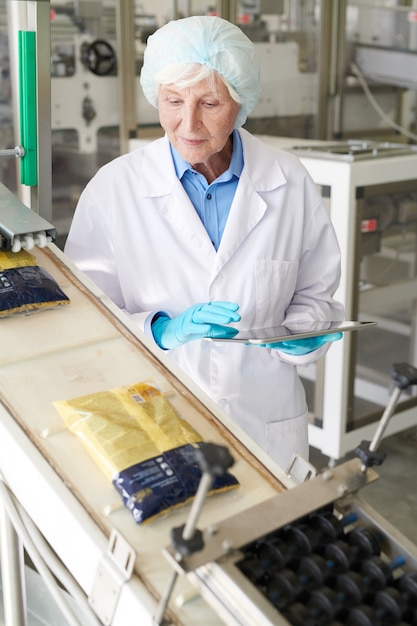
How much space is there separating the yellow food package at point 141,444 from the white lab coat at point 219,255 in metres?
0.48

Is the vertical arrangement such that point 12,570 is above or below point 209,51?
below

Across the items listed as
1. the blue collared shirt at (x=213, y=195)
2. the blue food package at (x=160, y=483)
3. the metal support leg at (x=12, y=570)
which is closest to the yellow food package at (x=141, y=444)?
the blue food package at (x=160, y=483)

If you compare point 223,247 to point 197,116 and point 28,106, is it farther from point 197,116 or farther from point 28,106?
point 28,106

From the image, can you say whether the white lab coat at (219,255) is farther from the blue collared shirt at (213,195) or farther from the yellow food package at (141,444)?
the yellow food package at (141,444)

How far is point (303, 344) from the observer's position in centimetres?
124

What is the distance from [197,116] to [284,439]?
68 cm

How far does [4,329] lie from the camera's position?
109 centimetres

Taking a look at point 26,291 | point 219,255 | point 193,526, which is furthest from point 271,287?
point 193,526

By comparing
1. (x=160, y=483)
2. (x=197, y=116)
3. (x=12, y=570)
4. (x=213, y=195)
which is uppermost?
(x=197, y=116)

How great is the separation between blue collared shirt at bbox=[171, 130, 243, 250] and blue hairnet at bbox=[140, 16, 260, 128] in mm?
136

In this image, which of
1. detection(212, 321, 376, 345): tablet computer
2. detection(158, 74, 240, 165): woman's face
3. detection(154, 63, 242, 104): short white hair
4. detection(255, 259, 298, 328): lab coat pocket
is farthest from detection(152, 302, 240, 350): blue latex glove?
detection(154, 63, 242, 104): short white hair

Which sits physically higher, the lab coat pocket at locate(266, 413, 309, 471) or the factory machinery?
the factory machinery

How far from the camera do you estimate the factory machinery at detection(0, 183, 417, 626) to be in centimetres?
67

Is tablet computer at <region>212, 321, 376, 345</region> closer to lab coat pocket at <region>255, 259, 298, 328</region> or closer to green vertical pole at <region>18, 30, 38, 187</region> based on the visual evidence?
lab coat pocket at <region>255, 259, 298, 328</region>
